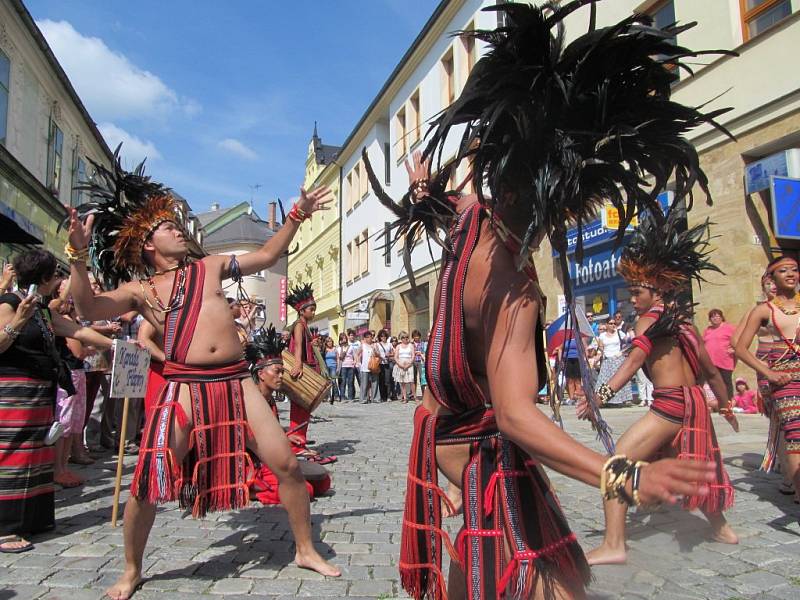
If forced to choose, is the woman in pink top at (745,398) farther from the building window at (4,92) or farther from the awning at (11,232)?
the building window at (4,92)

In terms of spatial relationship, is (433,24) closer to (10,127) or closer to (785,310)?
(10,127)

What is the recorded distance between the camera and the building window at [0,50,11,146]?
16547 mm

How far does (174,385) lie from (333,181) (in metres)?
35.3

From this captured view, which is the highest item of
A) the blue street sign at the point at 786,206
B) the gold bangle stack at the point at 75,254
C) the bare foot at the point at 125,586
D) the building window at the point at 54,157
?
the building window at the point at 54,157

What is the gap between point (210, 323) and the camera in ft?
10.8

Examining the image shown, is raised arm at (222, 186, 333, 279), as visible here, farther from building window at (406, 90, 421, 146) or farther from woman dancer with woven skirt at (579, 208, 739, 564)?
building window at (406, 90, 421, 146)

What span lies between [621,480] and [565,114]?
0.92m

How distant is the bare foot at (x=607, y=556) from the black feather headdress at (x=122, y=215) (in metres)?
3.25

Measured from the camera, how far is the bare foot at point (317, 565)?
3280mm

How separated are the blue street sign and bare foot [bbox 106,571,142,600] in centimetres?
1108

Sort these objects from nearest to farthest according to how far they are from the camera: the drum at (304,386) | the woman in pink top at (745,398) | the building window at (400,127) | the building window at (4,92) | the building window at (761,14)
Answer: the drum at (304,386) < the woman in pink top at (745,398) < the building window at (761,14) < the building window at (4,92) < the building window at (400,127)

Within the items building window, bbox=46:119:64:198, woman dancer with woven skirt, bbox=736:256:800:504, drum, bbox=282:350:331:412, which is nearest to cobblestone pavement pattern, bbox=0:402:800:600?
woman dancer with woven skirt, bbox=736:256:800:504

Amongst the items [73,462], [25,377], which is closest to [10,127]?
[73,462]

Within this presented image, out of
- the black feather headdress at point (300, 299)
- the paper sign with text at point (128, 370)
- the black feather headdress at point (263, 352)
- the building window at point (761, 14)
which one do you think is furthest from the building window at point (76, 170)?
the building window at point (761, 14)
